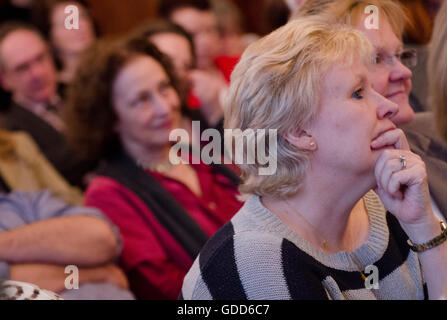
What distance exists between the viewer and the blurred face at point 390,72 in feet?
4.06

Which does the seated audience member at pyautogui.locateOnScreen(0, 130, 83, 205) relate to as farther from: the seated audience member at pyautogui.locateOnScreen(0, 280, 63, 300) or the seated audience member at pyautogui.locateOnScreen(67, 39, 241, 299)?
the seated audience member at pyautogui.locateOnScreen(0, 280, 63, 300)

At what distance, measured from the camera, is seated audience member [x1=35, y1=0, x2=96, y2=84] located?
9.31ft

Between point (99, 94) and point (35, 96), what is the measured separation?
78cm

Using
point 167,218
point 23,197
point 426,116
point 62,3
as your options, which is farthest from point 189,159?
point 62,3

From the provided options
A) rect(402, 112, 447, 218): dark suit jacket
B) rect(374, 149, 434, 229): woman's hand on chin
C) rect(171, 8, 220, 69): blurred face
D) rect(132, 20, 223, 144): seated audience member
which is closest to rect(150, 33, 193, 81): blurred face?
rect(132, 20, 223, 144): seated audience member

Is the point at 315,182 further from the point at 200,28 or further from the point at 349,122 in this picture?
the point at 200,28

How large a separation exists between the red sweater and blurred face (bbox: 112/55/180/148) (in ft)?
0.49

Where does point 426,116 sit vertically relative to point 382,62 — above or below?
below

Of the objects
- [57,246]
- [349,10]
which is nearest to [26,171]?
[57,246]

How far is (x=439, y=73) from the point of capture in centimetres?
107

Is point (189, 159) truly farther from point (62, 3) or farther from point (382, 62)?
point (62, 3)

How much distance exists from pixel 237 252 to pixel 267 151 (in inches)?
7.7

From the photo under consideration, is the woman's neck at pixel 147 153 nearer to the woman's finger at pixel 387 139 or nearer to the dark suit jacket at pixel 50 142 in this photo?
the dark suit jacket at pixel 50 142

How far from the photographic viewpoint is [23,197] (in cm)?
153
